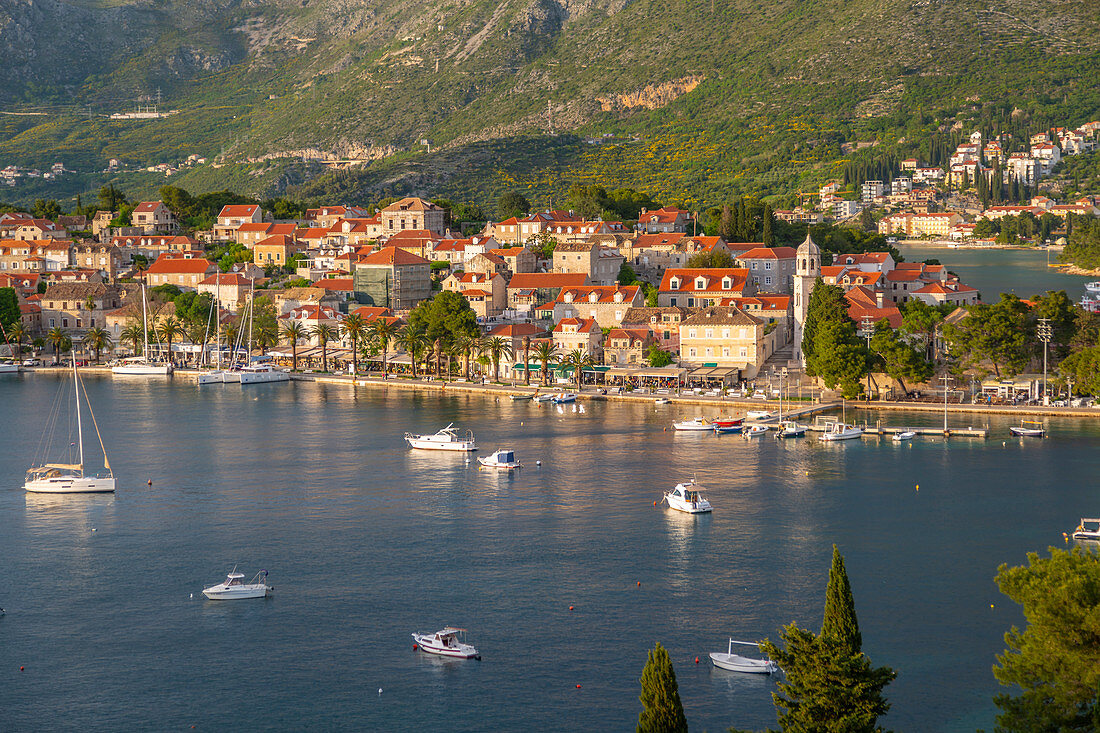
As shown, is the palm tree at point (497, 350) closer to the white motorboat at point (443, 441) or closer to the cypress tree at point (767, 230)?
the white motorboat at point (443, 441)

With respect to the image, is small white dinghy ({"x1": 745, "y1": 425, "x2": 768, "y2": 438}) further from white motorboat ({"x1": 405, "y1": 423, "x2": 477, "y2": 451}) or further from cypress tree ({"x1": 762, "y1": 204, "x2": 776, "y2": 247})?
cypress tree ({"x1": 762, "y1": 204, "x2": 776, "y2": 247})

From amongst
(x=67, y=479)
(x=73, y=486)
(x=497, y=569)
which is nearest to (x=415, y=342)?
(x=67, y=479)

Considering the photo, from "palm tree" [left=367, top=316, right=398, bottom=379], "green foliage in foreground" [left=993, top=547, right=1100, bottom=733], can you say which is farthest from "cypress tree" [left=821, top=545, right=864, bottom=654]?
"palm tree" [left=367, top=316, right=398, bottom=379]

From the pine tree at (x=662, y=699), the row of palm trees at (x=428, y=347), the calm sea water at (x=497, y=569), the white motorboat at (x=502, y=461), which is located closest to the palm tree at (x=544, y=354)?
the row of palm trees at (x=428, y=347)

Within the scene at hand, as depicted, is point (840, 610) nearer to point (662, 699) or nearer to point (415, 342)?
point (662, 699)

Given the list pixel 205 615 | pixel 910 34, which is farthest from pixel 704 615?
pixel 910 34

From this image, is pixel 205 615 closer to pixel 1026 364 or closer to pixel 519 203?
pixel 1026 364

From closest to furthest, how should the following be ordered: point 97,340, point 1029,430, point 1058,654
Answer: point 1058,654
point 1029,430
point 97,340
